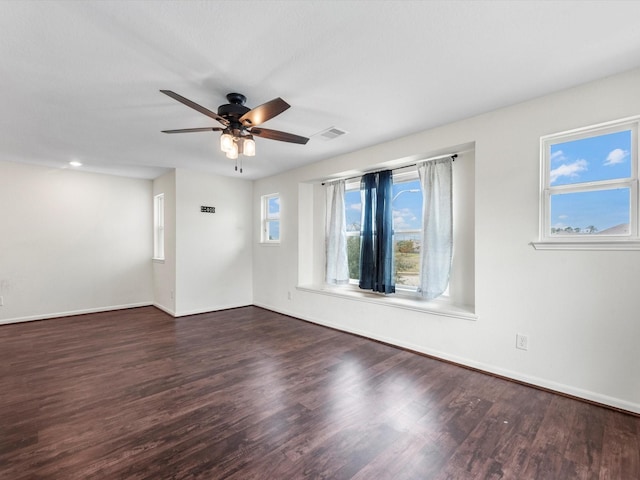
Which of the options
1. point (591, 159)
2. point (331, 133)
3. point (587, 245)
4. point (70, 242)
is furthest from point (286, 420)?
point (70, 242)

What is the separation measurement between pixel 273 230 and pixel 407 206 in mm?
2836

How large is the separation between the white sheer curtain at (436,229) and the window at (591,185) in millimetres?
963

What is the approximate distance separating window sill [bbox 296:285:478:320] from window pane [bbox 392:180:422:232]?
0.96 metres

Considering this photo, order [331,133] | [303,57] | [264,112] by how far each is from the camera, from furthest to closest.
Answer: [331,133] → [264,112] → [303,57]

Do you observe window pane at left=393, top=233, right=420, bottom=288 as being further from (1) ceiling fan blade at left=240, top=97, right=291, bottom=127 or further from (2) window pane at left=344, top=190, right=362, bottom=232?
(1) ceiling fan blade at left=240, top=97, right=291, bottom=127

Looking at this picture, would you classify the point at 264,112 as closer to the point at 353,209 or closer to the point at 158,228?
the point at 353,209

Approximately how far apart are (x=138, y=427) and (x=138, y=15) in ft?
8.61

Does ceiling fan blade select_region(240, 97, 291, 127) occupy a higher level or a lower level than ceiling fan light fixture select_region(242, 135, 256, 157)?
higher

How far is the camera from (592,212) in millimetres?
2434

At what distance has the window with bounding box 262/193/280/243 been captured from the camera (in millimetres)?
5738

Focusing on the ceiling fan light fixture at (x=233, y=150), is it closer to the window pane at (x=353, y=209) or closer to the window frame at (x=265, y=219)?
the window pane at (x=353, y=209)

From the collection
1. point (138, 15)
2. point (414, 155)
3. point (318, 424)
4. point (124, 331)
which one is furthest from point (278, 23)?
point (124, 331)

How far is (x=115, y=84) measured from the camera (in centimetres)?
234

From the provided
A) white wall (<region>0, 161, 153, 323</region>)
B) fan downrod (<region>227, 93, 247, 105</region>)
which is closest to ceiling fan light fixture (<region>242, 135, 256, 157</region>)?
fan downrod (<region>227, 93, 247, 105</region>)
